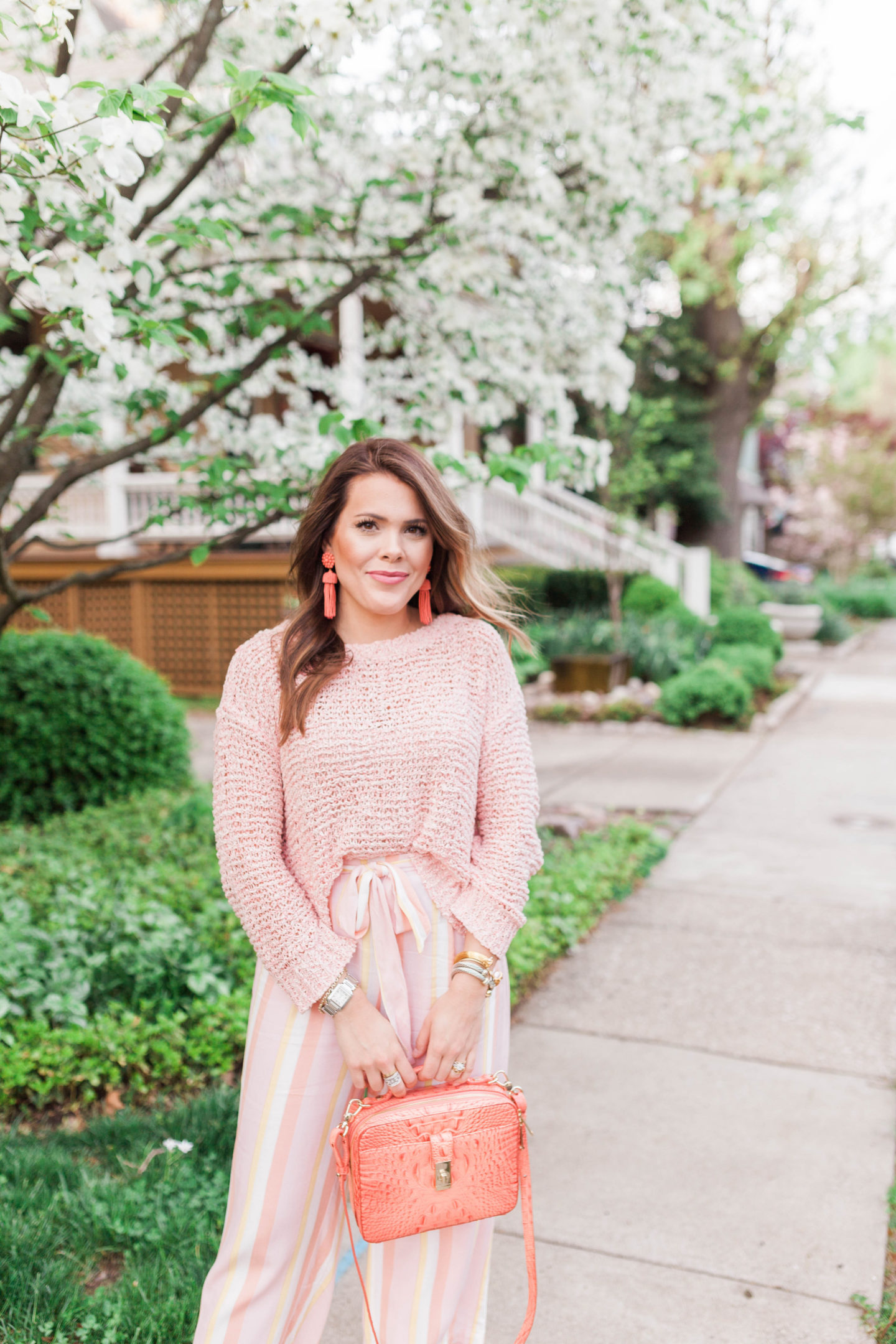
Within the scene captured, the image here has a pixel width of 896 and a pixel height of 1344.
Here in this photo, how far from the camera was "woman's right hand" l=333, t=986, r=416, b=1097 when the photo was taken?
1.79 metres

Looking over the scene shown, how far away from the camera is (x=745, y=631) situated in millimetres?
13477

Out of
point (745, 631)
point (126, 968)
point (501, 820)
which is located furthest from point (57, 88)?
point (745, 631)

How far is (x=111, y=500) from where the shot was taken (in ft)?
42.4

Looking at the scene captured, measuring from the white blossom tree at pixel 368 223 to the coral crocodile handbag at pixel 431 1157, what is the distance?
76.9 inches

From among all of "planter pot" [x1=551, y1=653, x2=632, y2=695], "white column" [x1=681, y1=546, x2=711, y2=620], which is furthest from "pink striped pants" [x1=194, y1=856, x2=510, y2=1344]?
"white column" [x1=681, y1=546, x2=711, y2=620]

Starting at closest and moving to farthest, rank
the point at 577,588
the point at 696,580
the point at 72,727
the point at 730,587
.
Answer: the point at 72,727, the point at 696,580, the point at 577,588, the point at 730,587

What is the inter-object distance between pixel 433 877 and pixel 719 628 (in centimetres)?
1229

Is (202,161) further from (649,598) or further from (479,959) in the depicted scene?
(649,598)

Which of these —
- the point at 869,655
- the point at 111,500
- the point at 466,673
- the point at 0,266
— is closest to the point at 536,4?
the point at 0,266

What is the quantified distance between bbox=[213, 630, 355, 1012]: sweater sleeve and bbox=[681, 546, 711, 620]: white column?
43.3 feet

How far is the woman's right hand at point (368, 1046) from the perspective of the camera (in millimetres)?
1793

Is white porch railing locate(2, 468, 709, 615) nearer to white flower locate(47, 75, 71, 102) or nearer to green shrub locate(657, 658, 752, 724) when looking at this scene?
green shrub locate(657, 658, 752, 724)

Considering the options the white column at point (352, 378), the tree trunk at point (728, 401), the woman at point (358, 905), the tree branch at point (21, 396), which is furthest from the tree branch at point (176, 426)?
the tree trunk at point (728, 401)

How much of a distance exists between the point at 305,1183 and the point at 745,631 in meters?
12.3
